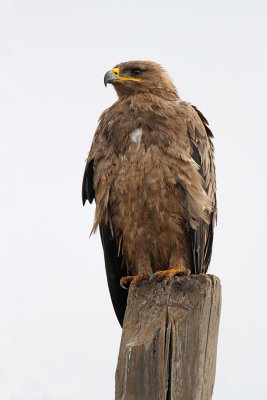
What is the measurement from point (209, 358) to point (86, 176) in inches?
98.0

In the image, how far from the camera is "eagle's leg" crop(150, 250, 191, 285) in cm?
480

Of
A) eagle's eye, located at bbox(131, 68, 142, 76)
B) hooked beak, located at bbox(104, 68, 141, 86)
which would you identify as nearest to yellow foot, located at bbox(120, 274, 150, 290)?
hooked beak, located at bbox(104, 68, 141, 86)

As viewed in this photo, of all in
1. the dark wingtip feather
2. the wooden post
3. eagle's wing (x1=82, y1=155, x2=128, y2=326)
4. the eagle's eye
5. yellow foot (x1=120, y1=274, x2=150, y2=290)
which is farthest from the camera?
the eagle's eye

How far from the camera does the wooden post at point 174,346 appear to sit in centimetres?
353

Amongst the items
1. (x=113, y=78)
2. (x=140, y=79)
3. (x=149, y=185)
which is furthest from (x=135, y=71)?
(x=149, y=185)

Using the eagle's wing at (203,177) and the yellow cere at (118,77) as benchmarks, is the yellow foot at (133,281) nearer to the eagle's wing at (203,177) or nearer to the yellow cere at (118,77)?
the eagle's wing at (203,177)

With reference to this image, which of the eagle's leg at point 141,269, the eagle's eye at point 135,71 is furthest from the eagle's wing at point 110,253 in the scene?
the eagle's eye at point 135,71

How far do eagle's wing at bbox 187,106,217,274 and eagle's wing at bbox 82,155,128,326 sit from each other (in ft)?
2.38

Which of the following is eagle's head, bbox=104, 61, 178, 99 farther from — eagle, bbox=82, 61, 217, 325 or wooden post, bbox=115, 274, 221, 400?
wooden post, bbox=115, 274, 221, 400

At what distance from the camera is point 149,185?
17.1 feet

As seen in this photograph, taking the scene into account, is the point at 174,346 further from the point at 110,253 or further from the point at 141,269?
the point at 110,253

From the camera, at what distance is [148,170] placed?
5203mm

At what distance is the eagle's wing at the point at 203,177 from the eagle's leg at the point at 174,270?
0.12 meters

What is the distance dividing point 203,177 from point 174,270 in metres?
1.03
